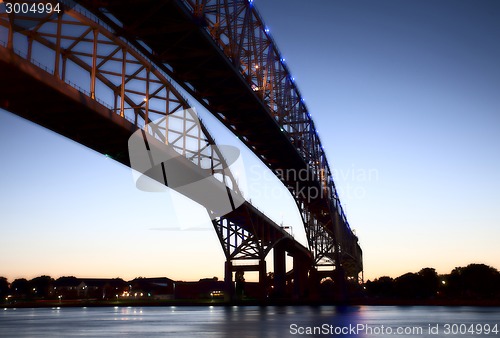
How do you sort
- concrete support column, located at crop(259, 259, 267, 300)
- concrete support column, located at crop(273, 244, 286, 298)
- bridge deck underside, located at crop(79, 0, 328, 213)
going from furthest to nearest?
concrete support column, located at crop(273, 244, 286, 298) < concrete support column, located at crop(259, 259, 267, 300) < bridge deck underside, located at crop(79, 0, 328, 213)

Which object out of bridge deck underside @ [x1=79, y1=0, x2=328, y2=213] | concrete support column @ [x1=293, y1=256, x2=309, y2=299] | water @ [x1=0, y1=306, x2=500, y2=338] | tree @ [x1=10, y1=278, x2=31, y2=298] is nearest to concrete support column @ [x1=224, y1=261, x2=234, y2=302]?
concrete support column @ [x1=293, y1=256, x2=309, y2=299]

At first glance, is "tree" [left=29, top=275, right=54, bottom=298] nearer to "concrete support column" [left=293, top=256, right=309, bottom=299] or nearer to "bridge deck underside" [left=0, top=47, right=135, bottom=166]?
"concrete support column" [left=293, top=256, right=309, bottom=299]

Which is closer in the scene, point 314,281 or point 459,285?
point 314,281

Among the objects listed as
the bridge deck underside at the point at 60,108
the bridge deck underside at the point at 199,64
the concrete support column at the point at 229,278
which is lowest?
the concrete support column at the point at 229,278

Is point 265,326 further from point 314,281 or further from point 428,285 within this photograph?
point 428,285

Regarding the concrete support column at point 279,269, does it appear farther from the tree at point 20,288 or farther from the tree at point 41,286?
the tree at point 20,288

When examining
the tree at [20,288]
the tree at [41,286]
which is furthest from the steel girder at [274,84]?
the tree at [20,288]

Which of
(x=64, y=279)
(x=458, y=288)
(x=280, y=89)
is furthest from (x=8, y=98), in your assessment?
(x=64, y=279)

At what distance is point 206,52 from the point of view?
76.7 feet

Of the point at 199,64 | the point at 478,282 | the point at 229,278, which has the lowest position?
the point at 478,282

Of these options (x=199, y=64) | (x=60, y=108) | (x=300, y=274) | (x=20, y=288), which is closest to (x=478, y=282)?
(x=300, y=274)

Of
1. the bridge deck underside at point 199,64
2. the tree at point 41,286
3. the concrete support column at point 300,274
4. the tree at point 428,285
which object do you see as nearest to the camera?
the bridge deck underside at point 199,64

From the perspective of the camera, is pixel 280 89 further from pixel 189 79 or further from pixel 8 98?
pixel 8 98

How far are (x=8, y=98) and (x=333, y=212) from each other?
2218 inches
